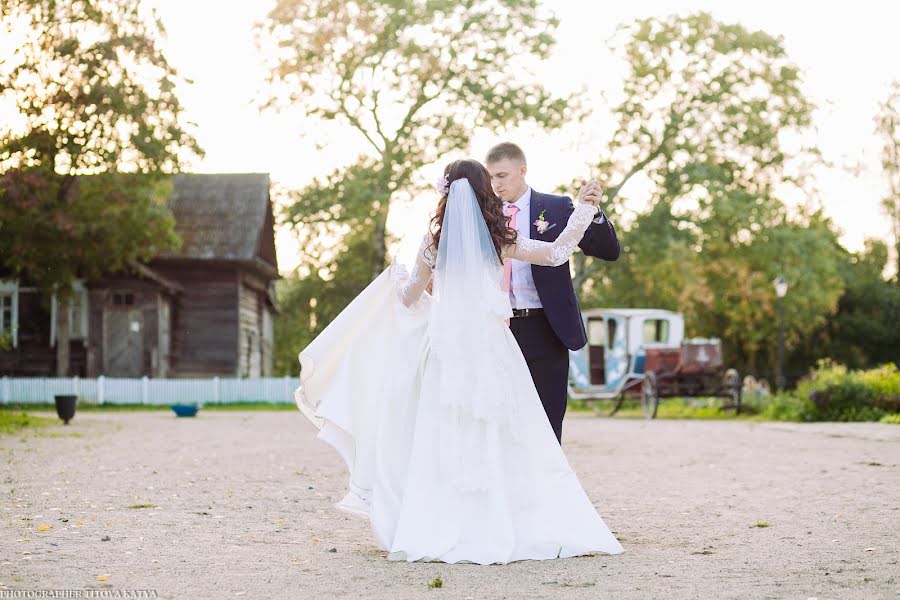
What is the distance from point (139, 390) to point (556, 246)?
1101 inches

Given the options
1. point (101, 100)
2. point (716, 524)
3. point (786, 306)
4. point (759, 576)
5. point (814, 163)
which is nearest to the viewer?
point (759, 576)

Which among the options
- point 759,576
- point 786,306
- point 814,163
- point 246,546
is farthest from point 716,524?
point 786,306

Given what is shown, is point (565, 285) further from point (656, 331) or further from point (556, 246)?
point (656, 331)

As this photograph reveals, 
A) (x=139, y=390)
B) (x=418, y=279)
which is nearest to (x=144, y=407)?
(x=139, y=390)

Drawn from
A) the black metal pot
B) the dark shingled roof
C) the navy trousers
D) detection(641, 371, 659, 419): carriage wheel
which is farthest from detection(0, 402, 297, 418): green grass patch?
the navy trousers

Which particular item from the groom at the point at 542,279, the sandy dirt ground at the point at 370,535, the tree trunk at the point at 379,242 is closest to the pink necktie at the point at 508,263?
the groom at the point at 542,279

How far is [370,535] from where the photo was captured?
23.6 feet

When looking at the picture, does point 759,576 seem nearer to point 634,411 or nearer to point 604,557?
point 604,557

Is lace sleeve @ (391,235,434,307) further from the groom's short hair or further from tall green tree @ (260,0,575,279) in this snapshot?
tall green tree @ (260,0,575,279)

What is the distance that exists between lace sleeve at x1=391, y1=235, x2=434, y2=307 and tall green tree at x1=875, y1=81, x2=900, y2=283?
48.8 m

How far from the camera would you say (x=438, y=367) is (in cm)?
650

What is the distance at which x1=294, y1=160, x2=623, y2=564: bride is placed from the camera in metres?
6.16

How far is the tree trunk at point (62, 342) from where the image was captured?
3344 centimetres

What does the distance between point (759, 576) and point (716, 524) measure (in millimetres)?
2091
